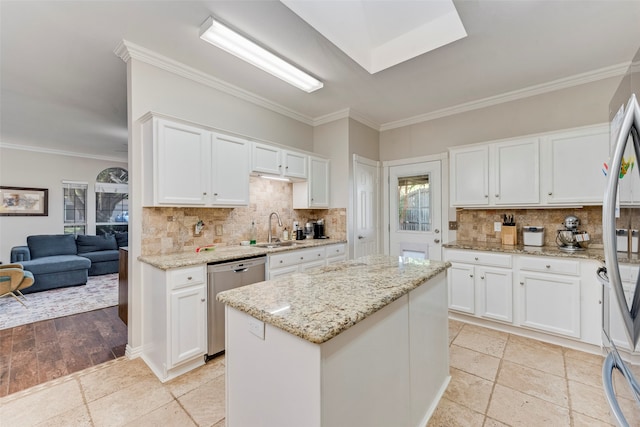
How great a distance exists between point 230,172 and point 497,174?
3.02 metres

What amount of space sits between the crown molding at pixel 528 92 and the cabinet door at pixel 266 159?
7.07 ft

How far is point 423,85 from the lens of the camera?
318 centimetres

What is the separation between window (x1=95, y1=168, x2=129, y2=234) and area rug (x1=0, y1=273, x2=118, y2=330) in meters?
2.23

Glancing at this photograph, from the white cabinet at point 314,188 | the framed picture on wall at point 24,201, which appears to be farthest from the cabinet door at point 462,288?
the framed picture on wall at point 24,201

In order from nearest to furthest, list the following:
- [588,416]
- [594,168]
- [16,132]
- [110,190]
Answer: [588,416] → [594,168] → [16,132] → [110,190]

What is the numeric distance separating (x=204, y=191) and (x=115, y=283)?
12.7ft

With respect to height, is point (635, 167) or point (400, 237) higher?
point (635, 167)

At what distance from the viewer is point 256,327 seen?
114cm

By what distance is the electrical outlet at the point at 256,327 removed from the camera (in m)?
1.12

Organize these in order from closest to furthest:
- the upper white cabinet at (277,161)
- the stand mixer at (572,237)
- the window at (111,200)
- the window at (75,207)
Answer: the stand mixer at (572,237) < the upper white cabinet at (277,161) < the window at (75,207) < the window at (111,200)

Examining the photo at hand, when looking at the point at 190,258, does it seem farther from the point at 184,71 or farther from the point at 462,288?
the point at 462,288

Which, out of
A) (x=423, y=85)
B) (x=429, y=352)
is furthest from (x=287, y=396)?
(x=423, y=85)

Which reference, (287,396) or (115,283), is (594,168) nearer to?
(287,396)

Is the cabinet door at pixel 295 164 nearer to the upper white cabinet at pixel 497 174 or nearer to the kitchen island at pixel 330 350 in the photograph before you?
the upper white cabinet at pixel 497 174
